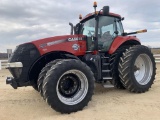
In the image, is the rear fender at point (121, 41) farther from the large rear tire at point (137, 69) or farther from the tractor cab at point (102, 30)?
the large rear tire at point (137, 69)

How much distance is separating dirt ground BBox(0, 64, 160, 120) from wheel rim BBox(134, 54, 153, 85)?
400 millimetres

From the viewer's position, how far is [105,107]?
493 centimetres

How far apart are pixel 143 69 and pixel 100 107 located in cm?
249

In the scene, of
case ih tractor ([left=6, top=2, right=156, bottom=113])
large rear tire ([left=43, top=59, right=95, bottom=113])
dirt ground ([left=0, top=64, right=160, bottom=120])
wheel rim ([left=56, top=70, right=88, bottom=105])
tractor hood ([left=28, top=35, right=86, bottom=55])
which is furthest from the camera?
tractor hood ([left=28, top=35, right=86, bottom=55])

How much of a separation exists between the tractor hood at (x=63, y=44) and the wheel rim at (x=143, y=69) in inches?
68.3

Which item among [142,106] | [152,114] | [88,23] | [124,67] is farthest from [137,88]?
[88,23]

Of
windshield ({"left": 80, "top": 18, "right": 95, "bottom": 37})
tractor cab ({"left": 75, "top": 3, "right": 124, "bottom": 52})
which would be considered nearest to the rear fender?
tractor cab ({"left": 75, "top": 3, "right": 124, "bottom": 52})

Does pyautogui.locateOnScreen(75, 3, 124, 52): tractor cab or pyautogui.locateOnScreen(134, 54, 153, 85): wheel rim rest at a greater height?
pyautogui.locateOnScreen(75, 3, 124, 52): tractor cab

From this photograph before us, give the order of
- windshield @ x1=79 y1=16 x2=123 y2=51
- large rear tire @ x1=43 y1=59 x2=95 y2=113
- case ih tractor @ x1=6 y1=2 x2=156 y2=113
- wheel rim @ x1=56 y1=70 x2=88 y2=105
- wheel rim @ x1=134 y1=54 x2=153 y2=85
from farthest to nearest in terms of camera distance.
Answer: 1. wheel rim @ x1=134 y1=54 x2=153 y2=85
2. windshield @ x1=79 y1=16 x2=123 y2=51
3. wheel rim @ x1=56 y1=70 x2=88 y2=105
4. case ih tractor @ x1=6 y1=2 x2=156 y2=113
5. large rear tire @ x1=43 y1=59 x2=95 y2=113

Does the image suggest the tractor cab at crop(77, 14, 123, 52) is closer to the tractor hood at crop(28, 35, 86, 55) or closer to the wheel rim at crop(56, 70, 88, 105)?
the tractor hood at crop(28, 35, 86, 55)

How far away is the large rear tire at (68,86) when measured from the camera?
451 centimetres

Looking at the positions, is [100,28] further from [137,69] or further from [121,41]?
[137,69]

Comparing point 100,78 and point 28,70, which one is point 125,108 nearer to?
point 100,78

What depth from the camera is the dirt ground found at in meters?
4.37
